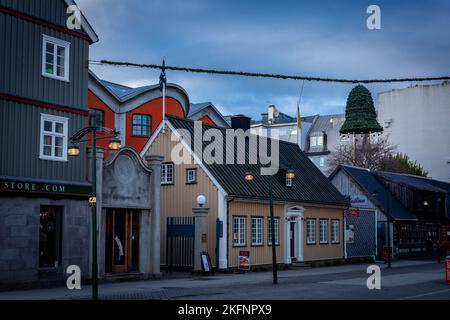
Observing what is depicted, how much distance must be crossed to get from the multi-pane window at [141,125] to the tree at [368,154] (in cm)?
3521

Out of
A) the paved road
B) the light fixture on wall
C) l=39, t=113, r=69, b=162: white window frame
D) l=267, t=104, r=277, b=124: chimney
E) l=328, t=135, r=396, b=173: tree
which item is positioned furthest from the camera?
l=267, t=104, r=277, b=124: chimney

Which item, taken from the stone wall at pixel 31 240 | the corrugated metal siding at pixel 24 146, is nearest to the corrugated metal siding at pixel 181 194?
the stone wall at pixel 31 240

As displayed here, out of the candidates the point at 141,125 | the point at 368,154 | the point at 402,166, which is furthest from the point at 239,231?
the point at 368,154

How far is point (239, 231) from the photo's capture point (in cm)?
3294

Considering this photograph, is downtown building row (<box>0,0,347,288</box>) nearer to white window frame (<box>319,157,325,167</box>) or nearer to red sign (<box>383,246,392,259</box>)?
red sign (<box>383,246,392,259</box>)

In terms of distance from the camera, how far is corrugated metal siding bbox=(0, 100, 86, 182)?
74.8ft

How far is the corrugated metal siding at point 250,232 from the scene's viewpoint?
32312mm

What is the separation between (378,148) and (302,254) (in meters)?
41.3

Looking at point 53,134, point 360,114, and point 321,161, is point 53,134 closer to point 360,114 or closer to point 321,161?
point 360,114

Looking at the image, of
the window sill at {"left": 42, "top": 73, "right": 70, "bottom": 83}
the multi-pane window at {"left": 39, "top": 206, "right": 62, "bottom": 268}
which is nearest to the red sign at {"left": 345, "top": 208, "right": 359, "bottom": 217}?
the multi-pane window at {"left": 39, "top": 206, "right": 62, "bottom": 268}

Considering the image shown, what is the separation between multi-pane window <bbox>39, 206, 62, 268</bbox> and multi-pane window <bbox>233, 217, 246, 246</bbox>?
10618mm

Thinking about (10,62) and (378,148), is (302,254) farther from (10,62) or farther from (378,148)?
(378,148)

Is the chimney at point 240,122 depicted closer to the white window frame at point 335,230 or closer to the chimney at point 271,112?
the white window frame at point 335,230

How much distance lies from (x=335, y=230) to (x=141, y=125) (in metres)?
15.4
